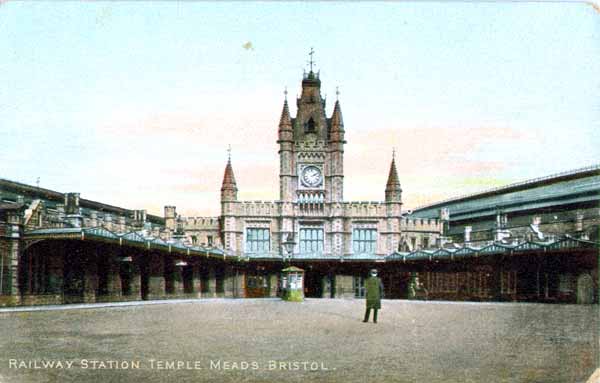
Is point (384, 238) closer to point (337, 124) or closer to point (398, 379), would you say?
point (337, 124)

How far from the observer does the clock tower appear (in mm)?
57781

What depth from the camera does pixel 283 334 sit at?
16047 millimetres

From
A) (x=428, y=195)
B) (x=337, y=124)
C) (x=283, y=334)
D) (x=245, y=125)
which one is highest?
(x=337, y=124)

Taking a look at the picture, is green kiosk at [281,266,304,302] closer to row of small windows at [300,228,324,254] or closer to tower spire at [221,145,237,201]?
row of small windows at [300,228,324,254]

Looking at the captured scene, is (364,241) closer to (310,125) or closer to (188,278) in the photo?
(310,125)

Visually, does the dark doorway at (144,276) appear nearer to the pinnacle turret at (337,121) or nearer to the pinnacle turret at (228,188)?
the pinnacle turret at (228,188)

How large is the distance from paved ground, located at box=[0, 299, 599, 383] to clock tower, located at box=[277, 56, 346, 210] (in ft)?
127

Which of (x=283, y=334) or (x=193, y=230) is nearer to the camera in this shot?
(x=283, y=334)

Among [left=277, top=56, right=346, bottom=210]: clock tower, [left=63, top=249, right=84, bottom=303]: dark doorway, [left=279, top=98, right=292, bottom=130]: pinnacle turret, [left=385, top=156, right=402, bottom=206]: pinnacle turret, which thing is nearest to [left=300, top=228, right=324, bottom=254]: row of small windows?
[left=277, top=56, right=346, bottom=210]: clock tower

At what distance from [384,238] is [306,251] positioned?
6.65 meters

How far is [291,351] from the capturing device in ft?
42.4

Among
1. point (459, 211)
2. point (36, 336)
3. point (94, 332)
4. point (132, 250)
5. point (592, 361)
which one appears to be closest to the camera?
point (592, 361)

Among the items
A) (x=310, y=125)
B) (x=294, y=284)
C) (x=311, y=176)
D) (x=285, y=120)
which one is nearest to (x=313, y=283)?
(x=311, y=176)

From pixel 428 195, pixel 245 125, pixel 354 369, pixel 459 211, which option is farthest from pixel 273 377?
pixel 459 211
